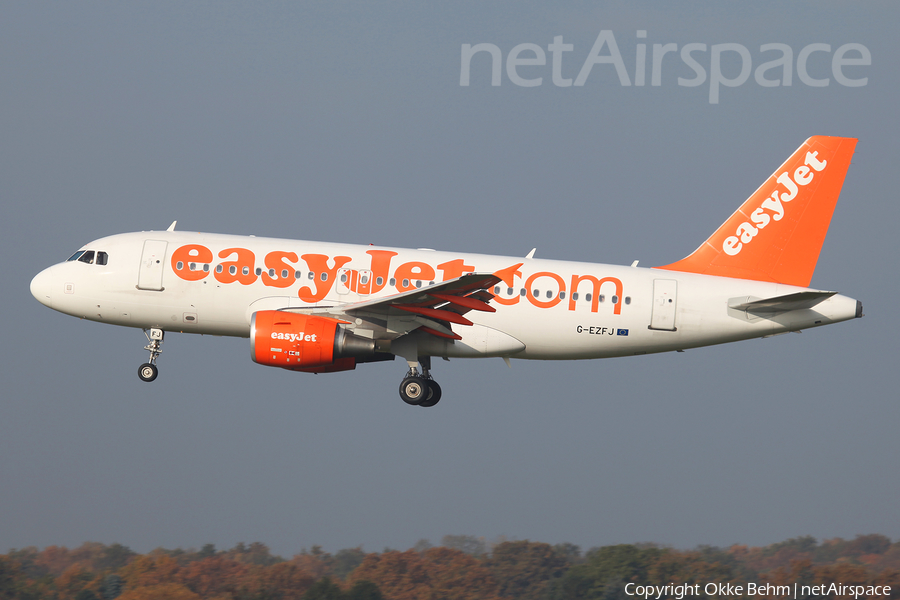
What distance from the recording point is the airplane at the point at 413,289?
29.0 metres

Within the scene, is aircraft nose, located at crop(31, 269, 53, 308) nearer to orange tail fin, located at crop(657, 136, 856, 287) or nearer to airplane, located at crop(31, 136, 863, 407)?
airplane, located at crop(31, 136, 863, 407)

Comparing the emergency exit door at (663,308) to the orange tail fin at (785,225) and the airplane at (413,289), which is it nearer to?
the airplane at (413,289)

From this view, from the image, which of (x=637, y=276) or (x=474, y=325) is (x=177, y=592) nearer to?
(x=474, y=325)

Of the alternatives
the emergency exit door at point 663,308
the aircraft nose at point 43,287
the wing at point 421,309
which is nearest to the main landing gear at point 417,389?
the wing at point 421,309

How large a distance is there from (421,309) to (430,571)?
27.8 m

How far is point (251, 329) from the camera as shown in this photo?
2764 cm

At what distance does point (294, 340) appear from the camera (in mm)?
→ 27391

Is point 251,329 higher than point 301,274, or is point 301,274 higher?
point 301,274

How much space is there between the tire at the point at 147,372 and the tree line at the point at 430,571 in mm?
18787

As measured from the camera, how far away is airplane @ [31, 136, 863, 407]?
95.3 ft

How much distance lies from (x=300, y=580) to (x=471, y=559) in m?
9.74

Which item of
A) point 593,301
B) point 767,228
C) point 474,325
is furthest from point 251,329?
point 767,228

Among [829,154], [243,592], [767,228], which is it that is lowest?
[243,592]

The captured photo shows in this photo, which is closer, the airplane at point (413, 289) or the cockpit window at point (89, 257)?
the airplane at point (413, 289)
